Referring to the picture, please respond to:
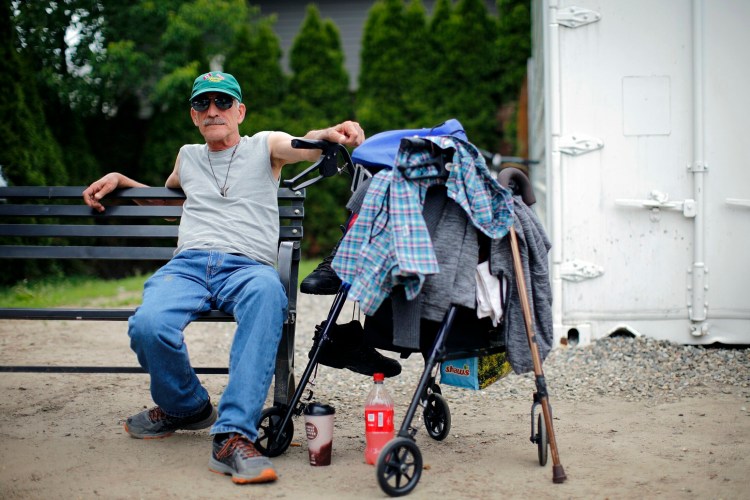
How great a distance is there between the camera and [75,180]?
34.5 ft

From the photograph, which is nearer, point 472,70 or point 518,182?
point 518,182

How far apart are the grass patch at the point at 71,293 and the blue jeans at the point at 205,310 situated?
4.24m

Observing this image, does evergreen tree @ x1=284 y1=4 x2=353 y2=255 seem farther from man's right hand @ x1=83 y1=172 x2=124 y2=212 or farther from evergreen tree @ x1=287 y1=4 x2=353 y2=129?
man's right hand @ x1=83 y1=172 x2=124 y2=212

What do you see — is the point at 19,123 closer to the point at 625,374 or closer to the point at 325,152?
the point at 325,152

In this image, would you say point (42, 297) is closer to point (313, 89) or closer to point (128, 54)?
point (128, 54)

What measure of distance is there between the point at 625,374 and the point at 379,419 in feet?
7.74

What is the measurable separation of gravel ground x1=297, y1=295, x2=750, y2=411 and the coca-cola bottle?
1.21 metres

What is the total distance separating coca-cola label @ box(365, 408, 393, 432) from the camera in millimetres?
3223

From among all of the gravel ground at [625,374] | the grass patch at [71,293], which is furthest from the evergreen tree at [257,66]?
the gravel ground at [625,374]

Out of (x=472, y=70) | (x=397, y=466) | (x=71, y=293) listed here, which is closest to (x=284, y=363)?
(x=397, y=466)

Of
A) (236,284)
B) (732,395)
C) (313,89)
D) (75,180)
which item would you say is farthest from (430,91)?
(236,284)

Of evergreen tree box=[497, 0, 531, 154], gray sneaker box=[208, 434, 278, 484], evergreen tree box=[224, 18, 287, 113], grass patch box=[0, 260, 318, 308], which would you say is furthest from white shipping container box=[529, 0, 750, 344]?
evergreen tree box=[224, 18, 287, 113]

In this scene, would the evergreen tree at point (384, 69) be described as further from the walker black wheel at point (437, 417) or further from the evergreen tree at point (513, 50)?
the walker black wheel at point (437, 417)

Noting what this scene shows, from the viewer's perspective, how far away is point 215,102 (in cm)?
383
